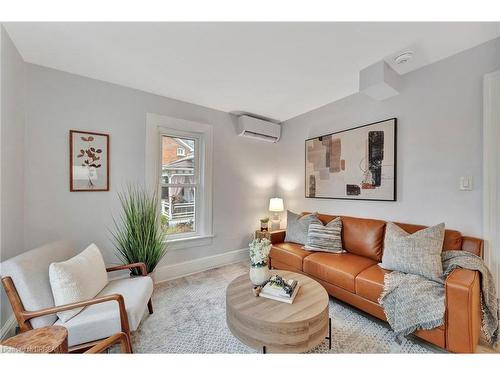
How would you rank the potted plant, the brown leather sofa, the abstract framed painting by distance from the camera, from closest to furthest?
the brown leather sofa
the potted plant
the abstract framed painting

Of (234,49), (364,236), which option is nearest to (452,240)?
(364,236)

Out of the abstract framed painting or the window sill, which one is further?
the window sill

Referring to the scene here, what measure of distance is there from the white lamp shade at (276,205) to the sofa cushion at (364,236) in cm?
115

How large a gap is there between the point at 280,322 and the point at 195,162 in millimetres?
2398

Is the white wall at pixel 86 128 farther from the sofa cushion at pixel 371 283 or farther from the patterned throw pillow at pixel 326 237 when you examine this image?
the sofa cushion at pixel 371 283

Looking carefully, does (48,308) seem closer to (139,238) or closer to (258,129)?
(139,238)

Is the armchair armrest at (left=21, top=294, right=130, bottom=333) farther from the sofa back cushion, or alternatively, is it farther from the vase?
the sofa back cushion

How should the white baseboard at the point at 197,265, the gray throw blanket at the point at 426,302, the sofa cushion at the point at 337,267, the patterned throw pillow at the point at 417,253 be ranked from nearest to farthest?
the gray throw blanket at the point at 426,302 → the patterned throw pillow at the point at 417,253 → the sofa cushion at the point at 337,267 → the white baseboard at the point at 197,265

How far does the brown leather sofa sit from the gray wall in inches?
102

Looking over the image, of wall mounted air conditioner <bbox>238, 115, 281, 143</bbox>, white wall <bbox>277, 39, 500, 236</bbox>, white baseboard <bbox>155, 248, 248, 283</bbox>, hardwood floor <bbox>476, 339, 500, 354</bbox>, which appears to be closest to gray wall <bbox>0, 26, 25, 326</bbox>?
white baseboard <bbox>155, 248, 248, 283</bbox>

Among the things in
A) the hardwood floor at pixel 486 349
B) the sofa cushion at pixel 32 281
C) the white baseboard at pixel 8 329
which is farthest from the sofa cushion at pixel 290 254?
the white baseboard at pixel 8 329

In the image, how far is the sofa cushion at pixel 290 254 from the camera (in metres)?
2.46

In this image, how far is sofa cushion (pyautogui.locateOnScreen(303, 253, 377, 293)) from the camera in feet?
6.48
